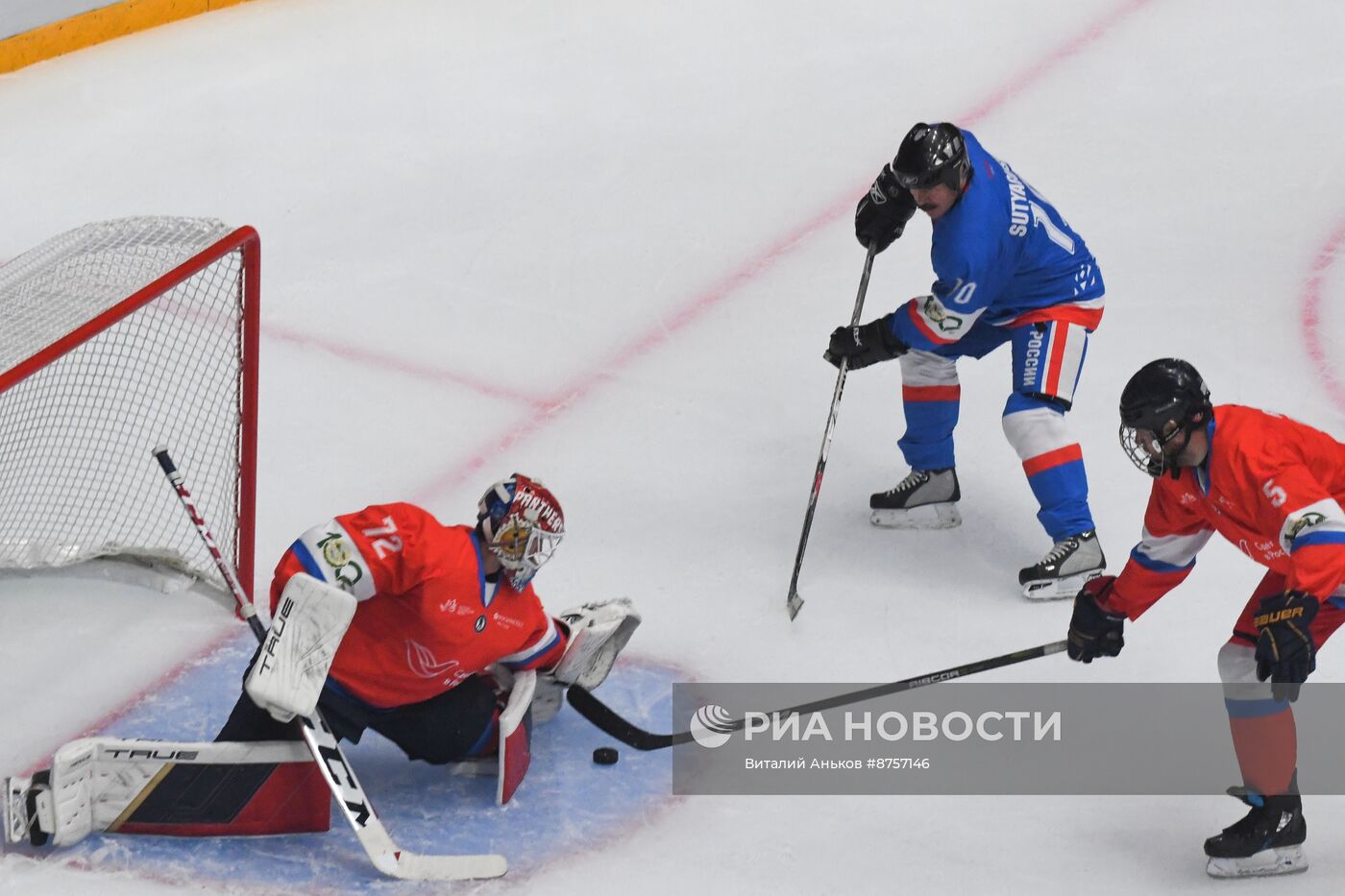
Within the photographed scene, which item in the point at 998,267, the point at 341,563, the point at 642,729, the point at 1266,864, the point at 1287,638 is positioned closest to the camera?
the point at 1287,638

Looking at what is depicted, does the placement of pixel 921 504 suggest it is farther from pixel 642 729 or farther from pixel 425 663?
pixel 425 663

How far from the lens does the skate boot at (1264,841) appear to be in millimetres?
3350

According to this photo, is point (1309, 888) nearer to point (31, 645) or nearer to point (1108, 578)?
point (1108, 578)

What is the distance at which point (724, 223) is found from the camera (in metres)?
5.82

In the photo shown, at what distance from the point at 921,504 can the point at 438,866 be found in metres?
1.74

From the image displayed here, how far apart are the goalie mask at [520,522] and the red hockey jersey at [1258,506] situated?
1.09m

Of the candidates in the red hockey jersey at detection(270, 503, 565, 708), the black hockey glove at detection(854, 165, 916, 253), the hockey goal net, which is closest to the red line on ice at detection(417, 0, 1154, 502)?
the hockey goal net

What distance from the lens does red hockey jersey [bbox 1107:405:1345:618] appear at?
10.1 ft

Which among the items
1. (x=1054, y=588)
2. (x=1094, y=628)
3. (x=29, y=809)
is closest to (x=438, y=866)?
(x=29, y=809)

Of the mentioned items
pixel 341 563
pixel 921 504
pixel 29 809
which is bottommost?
pixel 29 809

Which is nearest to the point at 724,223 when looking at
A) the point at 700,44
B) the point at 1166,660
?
the point at 700,44

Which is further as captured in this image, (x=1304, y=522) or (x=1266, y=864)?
(x=1266, y=864)

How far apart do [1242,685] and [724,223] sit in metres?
2.86

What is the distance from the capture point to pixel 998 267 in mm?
4148
